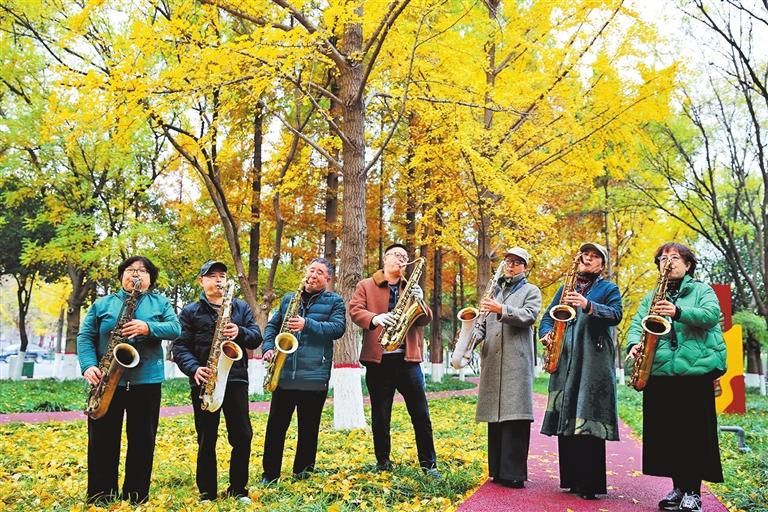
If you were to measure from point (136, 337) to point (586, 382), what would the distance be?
350 cm

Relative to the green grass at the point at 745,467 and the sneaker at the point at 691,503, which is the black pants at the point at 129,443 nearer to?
the sneaker at the point at 691,503

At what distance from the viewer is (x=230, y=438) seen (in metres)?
4.97

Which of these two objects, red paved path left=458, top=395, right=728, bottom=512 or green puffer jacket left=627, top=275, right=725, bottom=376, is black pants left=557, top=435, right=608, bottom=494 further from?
green puffer jacket left=627, top=275, right=725, bottom=376

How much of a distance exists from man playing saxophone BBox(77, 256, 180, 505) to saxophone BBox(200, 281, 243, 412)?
320 millimetres

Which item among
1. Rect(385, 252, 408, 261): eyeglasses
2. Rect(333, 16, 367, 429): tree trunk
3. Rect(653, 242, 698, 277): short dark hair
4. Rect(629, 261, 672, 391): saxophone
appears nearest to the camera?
Rect(629, 261, 672, 391): saxophone

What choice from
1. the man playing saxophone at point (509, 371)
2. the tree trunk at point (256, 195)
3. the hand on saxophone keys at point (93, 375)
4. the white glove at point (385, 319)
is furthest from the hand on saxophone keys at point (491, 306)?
the tree trunk at point (256, 195)

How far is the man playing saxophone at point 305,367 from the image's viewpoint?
17.8ft

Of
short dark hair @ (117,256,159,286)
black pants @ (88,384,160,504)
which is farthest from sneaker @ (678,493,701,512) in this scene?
short dark hair @ (117,256,159,286)

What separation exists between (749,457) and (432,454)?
3.93 m

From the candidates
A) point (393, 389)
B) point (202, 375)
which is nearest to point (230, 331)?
point (202, 375)

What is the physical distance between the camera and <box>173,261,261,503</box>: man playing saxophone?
4.91 metres

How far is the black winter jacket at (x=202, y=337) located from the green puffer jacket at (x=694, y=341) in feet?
10.1

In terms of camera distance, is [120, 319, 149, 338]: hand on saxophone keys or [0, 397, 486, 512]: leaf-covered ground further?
[0, 397, 486, 512]: leaf-covered ground

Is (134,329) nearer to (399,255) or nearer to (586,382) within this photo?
(399,255)
